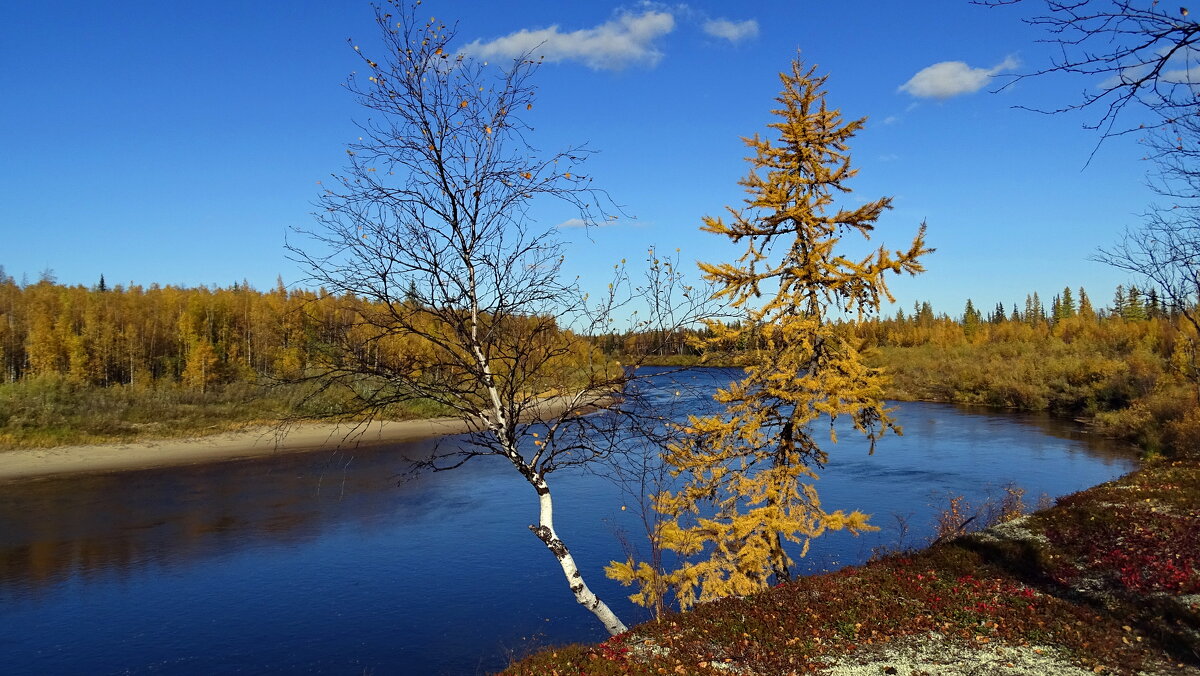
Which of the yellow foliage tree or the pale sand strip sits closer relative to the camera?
the yellow foliage tree

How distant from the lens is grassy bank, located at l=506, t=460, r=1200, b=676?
7.32 m

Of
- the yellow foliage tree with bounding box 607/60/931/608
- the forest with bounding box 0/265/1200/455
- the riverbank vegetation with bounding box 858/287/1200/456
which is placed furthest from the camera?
the forest with bounding box 0/265/1200/455

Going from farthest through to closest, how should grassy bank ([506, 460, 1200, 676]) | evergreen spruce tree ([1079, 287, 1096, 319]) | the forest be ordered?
evergreen spruce tree ([1079, 287, 1096, 319]), the forest, grassy bank ([506, 460, 1200, 676])

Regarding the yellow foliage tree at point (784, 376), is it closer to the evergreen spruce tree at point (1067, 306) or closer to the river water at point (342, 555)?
the river water at point (342, 555)

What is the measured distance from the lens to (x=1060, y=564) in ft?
35.5

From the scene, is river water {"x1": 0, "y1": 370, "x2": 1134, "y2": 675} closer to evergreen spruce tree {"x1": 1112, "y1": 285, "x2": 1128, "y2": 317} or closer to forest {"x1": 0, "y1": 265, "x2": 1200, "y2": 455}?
forest {"x1": 0, "y1": 265, "x2": 1200, "y2": 455}

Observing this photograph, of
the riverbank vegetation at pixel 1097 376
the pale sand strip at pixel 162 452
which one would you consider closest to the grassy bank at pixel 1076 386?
the riverbank vegetation at pixel 1097 376

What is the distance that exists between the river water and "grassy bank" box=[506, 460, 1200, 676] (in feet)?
9.37

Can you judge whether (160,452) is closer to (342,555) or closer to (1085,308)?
(342,555)

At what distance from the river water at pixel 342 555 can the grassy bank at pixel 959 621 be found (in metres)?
2.86

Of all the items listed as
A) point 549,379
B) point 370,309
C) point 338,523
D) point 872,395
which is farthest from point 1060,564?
point 338,523

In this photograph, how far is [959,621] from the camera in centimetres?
837

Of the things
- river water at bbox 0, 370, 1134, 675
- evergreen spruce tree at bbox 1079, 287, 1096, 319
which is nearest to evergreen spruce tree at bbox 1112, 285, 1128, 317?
evergreen spruce tree at bbox 1079, 287, 1096, 319

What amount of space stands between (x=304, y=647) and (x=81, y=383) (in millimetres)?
47457
